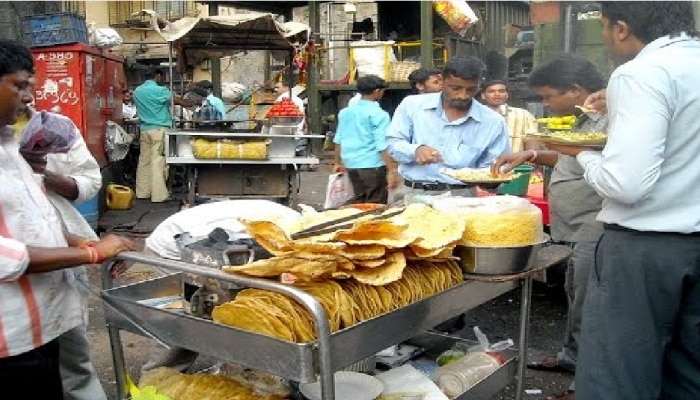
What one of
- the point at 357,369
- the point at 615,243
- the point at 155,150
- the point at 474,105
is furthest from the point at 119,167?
the point at 615,243

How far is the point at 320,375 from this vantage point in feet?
6.00

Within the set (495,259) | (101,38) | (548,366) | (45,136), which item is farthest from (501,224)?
(101,38)

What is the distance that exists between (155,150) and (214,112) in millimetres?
1040

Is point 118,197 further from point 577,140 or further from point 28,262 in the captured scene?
point 577,140

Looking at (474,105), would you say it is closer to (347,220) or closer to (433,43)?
(347,220)

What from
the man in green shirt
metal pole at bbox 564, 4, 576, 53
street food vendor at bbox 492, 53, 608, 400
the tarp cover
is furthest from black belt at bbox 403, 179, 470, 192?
the man in green shirt

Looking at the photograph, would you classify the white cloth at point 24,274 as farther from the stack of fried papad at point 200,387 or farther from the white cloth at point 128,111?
the white cloth at point 128,111

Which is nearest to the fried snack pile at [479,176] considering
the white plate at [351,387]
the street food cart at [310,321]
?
the street food cart at [310,321]

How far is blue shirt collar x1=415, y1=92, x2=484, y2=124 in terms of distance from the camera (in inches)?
154

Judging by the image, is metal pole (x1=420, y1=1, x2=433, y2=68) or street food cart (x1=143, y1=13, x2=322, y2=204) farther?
metal pole (x1=420, y1=1, x2=433, y2=68)

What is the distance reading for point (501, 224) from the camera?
2389 millimetres

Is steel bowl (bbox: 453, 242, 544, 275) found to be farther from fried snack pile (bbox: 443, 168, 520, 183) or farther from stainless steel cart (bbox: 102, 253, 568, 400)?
fried snack pile (bbox: 443, 168, 520, 183)

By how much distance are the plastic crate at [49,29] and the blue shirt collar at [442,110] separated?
503 centimetres

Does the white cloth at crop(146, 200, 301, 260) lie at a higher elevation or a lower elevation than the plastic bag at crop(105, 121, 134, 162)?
lower
